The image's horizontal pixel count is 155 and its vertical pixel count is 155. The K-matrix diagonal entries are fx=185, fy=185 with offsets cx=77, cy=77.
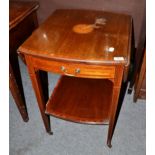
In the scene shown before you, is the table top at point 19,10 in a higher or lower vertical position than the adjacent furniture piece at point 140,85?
higher

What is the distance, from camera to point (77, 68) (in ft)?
2.64

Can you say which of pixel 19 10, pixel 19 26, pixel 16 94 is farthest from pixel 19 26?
pixel 16 94

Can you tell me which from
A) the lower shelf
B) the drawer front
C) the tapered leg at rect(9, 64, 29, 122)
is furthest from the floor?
the drawer front

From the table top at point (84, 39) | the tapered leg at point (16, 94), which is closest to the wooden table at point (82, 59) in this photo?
the table top at point (84, 39)

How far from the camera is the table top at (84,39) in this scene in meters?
0.78

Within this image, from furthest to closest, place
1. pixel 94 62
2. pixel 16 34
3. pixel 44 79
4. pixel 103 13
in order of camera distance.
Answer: pixel 44 79, pixel 16 34, pixel 103 13, pixel 94 62

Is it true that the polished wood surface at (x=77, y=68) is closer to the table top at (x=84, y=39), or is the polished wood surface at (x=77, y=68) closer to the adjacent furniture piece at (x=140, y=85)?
the table top at (x=84, y=39)

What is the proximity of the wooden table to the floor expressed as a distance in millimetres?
76

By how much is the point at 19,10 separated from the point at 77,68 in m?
0.72
